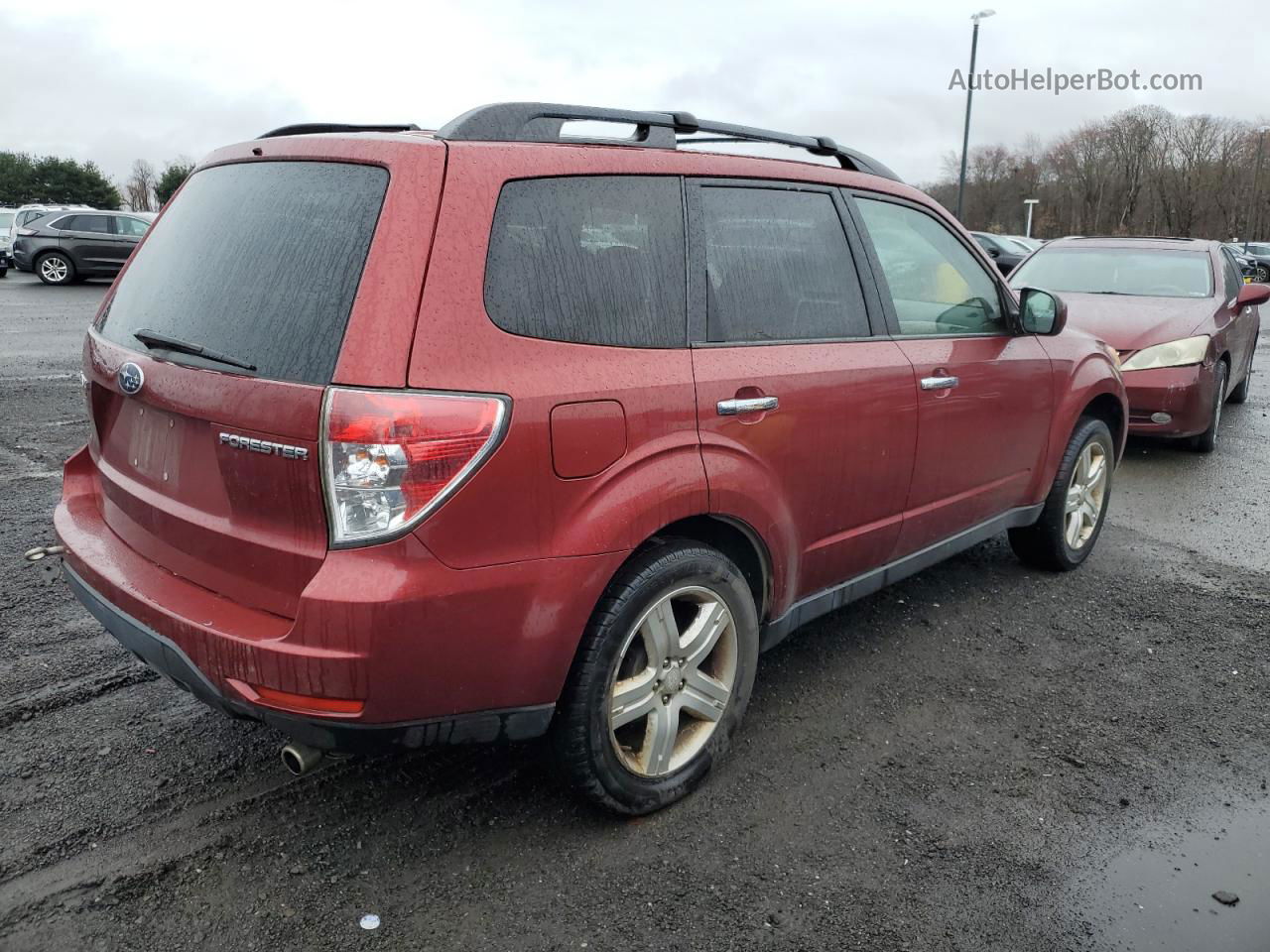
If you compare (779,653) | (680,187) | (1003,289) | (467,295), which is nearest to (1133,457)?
(1003,289)

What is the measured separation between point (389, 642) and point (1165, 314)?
7.26m

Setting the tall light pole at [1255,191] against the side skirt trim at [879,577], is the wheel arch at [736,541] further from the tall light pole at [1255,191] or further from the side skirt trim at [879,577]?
the tall light pole at [1255,191]

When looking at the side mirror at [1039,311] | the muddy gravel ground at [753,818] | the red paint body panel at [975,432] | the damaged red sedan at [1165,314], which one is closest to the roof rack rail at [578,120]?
the red paint body panel at [975,432]

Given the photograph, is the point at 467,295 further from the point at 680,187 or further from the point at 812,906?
the point at 812,906

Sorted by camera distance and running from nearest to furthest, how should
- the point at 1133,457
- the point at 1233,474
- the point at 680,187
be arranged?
the point at 680,187 < the point at 1233,474 < the point at 1133,457

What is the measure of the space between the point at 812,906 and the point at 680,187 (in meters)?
1.96

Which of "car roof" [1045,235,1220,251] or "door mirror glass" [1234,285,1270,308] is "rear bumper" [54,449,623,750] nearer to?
"door mirror glass" [1234,285,1270,308]

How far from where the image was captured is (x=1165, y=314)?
762cm

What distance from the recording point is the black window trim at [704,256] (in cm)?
284

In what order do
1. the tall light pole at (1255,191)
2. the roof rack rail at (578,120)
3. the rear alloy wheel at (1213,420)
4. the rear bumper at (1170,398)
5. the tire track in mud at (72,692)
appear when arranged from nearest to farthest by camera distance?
the roof rack rail at (578,120)
the tire track in mud at (72,692)
the rear bumper at (1170,398)
the rear alloy wheel at (1213,420)
the tall light pole at (1255,191)

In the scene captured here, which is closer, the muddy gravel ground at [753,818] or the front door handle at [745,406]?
the muddy gravel ground at [753,818]

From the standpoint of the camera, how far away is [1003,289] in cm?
418

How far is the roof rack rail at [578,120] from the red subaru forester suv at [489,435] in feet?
0.04

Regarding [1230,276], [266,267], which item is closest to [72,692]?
[266,267]
